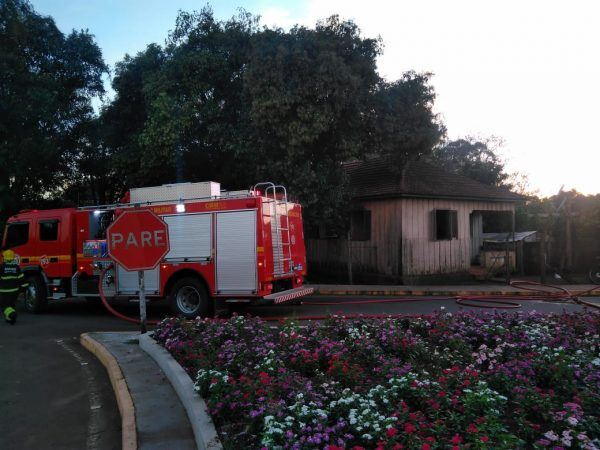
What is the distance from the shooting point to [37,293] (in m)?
13.1

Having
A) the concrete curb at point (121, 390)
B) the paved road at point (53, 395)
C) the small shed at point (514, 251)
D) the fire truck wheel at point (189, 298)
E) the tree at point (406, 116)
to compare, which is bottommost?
the paved road at point (53, 395)

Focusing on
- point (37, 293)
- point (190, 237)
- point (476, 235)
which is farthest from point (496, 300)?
point (37, 293)

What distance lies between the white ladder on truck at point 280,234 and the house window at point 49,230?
5.39 m

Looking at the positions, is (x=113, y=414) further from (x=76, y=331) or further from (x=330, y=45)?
(x=330, y=45)

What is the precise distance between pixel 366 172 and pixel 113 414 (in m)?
17.0

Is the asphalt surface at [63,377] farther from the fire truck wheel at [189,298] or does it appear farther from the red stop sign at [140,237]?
the red stop sign at [140,237]

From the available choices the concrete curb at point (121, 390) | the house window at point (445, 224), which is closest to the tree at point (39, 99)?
the concrete curb at point (121, 390)

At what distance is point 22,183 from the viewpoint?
20609 millimetres

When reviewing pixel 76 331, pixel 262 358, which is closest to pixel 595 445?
pixel 262 358

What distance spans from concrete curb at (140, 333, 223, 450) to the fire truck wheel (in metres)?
3.08

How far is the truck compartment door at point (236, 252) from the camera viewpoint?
34.5ft

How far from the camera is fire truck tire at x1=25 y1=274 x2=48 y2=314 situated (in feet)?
43.0

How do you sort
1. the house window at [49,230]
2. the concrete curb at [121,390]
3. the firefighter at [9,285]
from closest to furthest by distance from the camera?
the concrete curb at [121,390], the firefighter at [9,285], the house window at [49,230]

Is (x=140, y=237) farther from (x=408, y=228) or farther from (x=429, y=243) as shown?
(x=429, y=243)
